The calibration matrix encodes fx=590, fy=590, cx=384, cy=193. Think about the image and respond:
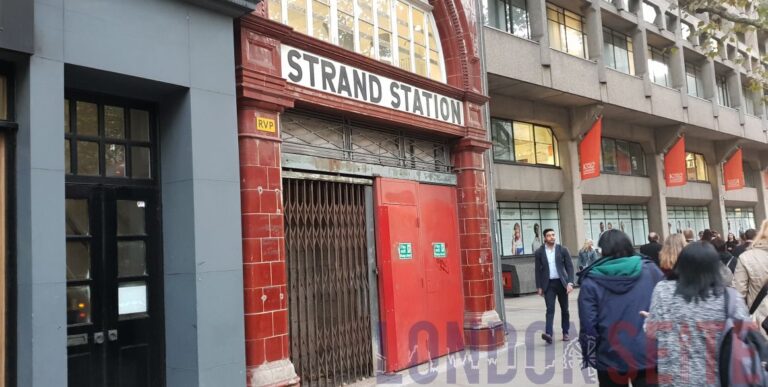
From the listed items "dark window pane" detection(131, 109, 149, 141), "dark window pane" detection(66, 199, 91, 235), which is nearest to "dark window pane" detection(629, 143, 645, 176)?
"dark window pane" detection(131, 109, 149, 141)

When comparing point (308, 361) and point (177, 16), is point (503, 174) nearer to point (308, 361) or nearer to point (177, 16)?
point (308, 361)

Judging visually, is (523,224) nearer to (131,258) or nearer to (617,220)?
(617,220)

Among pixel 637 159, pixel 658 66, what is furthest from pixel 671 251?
pixel 658 66

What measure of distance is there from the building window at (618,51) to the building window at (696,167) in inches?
327

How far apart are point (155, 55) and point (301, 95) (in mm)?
Answer: 1787

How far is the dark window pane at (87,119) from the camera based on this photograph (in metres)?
5.15

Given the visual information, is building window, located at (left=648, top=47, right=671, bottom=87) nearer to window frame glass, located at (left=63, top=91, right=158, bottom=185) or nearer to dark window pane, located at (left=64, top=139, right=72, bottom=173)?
window frame glass, located at (left=63, top=91, right=158, bottom=185)

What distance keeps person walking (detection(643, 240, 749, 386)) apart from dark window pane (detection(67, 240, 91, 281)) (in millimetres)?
4445

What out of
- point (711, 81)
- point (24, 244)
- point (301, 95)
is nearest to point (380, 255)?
point (301, 95)

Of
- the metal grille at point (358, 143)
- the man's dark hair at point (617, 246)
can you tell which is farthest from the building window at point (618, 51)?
the man's dark hair at point (617, 246)

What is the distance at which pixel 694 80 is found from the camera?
29.0 meters

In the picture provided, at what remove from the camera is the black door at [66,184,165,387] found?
493 centimetres

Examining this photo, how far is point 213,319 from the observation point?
211 inches

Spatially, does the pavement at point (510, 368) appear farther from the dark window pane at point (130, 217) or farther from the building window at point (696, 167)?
the building window at point (696, 167)
